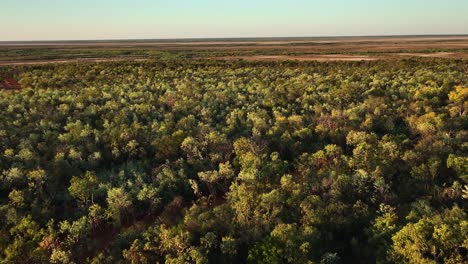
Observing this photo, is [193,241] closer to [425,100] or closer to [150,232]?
[150,232]

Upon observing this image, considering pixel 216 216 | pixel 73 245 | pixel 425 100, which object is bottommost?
pixel 73 245

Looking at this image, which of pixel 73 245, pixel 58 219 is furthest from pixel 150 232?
pixel 58 219

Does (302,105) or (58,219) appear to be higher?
(302,105)

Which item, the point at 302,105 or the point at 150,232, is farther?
the point at 302,105

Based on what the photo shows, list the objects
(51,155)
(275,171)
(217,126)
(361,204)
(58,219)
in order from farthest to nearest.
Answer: (217,126)
(51,155)
(275,171)
(58,219)
(361,204)

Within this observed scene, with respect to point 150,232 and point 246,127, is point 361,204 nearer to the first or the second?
point 150,232

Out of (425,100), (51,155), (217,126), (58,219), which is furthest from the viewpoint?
(425,100)
